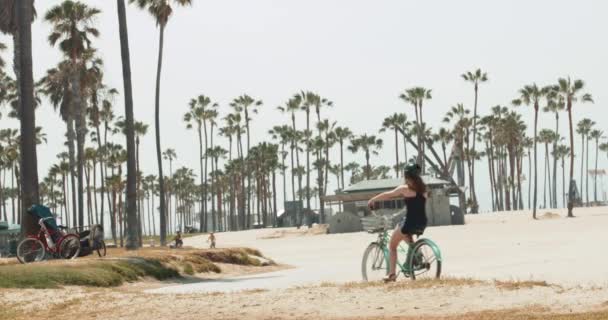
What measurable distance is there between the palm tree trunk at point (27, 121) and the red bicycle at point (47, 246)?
2214mm

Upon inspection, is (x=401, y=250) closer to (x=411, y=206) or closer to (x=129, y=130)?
(x=411, y=206)

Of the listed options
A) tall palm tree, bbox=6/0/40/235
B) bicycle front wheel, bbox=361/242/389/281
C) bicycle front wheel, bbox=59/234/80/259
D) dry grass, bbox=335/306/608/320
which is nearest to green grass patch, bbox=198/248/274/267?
tall palm tree, bbox=6/0/40/235

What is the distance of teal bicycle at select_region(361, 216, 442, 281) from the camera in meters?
12.9

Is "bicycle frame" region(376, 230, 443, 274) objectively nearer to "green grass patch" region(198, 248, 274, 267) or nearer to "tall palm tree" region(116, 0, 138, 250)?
"green grass patch" region(198, 248, 274, 267)

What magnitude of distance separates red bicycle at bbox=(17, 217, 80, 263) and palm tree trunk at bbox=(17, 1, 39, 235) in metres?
2.21

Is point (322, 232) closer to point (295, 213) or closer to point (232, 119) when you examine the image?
point (295, 213)

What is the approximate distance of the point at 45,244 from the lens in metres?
23.0

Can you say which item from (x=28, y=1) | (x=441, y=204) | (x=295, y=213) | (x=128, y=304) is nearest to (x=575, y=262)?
(x=128, y=304)

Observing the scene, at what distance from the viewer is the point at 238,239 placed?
8131cm

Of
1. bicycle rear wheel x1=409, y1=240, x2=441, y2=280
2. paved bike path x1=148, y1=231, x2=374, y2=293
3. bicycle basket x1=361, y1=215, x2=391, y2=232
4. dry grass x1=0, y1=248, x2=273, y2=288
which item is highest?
bicycle basket x1=361, y1=215, x2=391, y2=232

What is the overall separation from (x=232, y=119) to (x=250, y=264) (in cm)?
9398

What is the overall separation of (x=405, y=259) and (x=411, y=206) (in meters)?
0.93

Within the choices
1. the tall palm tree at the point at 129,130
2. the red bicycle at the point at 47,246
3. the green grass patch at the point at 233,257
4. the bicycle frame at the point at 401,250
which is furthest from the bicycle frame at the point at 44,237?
the bicycle frame at the point at 401,250

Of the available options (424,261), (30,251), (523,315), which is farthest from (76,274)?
(523,315)
